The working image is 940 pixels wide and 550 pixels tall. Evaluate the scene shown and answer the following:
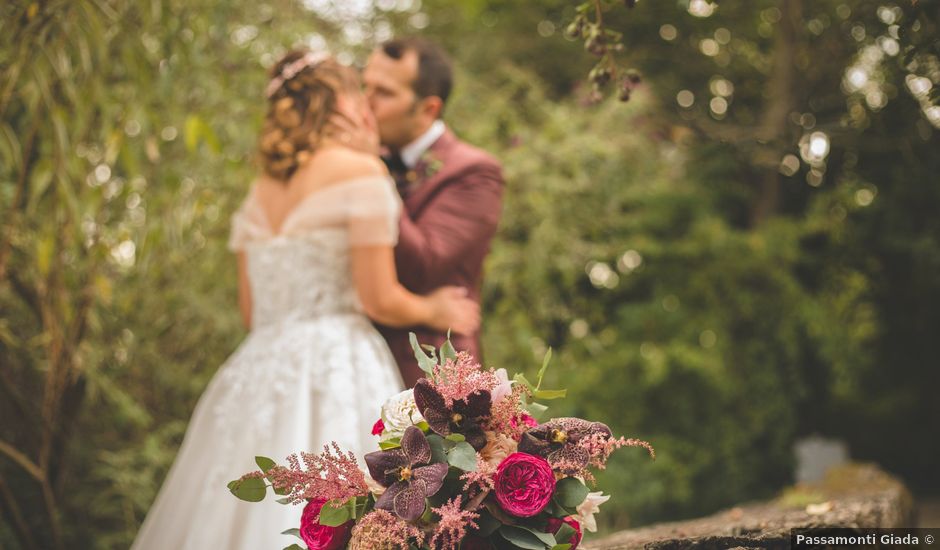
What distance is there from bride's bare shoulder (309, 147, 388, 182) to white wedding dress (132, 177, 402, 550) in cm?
2

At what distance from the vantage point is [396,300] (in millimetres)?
2730

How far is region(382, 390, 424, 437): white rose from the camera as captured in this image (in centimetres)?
149

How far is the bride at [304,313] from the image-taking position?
104 inches

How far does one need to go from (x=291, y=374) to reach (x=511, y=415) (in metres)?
1.40

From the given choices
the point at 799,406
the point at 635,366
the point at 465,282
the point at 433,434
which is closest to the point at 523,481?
the point at 433,434

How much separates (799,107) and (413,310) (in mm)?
4824

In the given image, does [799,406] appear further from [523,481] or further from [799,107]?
[523,481]

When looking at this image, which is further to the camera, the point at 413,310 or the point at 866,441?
the point at 866,441

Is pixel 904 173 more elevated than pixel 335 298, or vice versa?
pixel 335 298

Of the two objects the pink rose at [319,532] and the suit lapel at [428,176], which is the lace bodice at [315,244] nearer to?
the suit lapel at [428,176]

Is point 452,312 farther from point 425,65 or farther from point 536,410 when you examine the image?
point 536,410

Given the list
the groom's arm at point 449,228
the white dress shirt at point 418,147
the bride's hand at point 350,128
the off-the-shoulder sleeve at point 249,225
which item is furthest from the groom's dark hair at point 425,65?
the off-the-shoulder sleeve at point 249,225

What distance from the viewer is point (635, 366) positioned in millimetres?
5430

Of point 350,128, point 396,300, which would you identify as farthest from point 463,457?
point 350,128
